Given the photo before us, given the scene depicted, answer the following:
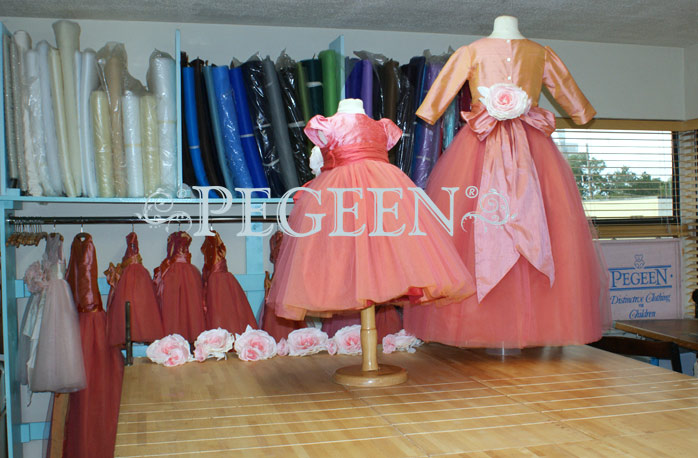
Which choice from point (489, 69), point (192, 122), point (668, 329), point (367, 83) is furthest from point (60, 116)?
point (668, 329)

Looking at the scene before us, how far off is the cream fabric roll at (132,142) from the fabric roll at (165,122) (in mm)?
77

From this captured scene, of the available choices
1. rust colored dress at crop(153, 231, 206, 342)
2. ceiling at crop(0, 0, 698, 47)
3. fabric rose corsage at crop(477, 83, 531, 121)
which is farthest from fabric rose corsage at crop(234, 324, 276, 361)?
ceiling at crop(0, 0, 698, 47)

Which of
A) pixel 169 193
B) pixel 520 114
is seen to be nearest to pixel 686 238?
pixel 520 114

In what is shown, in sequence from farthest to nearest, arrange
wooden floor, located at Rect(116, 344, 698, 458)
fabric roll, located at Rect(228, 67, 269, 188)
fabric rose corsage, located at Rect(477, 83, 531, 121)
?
fabric roll, located at Rect(228, 67, 269, 188) → fabric rose corsage, located at Rect(477, 83, 531, 121) → wooden floor, located at Rect(116, 344, 698, 458)

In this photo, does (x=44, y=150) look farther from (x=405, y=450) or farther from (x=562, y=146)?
(x=562, y=146)

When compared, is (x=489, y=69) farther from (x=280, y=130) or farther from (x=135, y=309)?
(x=135, y=309)

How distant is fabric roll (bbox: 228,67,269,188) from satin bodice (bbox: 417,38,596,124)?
0.71m

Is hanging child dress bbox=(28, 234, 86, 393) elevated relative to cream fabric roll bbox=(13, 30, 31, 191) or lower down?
lower down

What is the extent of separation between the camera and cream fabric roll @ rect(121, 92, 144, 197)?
2520 millimetres

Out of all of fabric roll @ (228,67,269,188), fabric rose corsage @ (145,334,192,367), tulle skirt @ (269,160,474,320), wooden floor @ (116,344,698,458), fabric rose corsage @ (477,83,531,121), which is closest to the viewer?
wooden floor @ (116,344,698,458)

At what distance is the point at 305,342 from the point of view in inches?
96.9

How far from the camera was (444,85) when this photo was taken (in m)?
2.36

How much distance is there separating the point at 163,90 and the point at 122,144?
260mm

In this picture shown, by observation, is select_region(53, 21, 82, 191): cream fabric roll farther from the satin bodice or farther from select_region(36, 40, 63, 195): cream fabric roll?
the satin bodice
